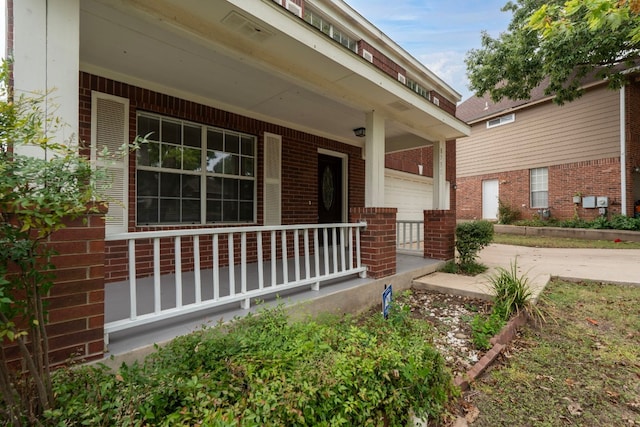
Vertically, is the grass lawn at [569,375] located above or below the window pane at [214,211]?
below

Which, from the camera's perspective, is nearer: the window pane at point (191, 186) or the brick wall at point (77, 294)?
the brick wall at point (77, 294)

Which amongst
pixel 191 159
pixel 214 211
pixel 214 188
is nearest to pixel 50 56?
pixel 191 159

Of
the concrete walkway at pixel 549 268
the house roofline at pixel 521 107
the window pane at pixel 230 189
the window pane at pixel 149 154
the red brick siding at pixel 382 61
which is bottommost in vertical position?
the concrete walkway at pixel 549 268

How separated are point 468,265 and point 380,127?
10.1ft

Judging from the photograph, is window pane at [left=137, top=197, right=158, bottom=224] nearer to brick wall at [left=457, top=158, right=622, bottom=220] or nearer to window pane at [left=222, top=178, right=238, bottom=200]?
window pane at [left=222, top=178, right=238, bottom=200]

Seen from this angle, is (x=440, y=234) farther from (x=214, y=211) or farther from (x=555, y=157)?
(x=555, y=157)

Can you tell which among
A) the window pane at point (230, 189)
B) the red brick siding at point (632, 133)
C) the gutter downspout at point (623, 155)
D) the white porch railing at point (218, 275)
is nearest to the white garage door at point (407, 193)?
the white porch railing at point (218, 275)

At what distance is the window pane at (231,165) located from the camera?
15.3 feet

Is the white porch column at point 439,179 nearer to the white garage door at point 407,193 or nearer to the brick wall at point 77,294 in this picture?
the white garage door at point 407,193

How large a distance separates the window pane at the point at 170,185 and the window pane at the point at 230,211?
2.37 ft

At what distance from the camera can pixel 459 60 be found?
11.2m

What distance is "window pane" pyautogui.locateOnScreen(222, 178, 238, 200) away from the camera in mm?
4647

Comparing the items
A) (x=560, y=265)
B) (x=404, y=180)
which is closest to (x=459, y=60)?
(x=404, y=180)

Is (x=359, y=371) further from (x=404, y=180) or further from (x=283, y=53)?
(x=404, y=180)
